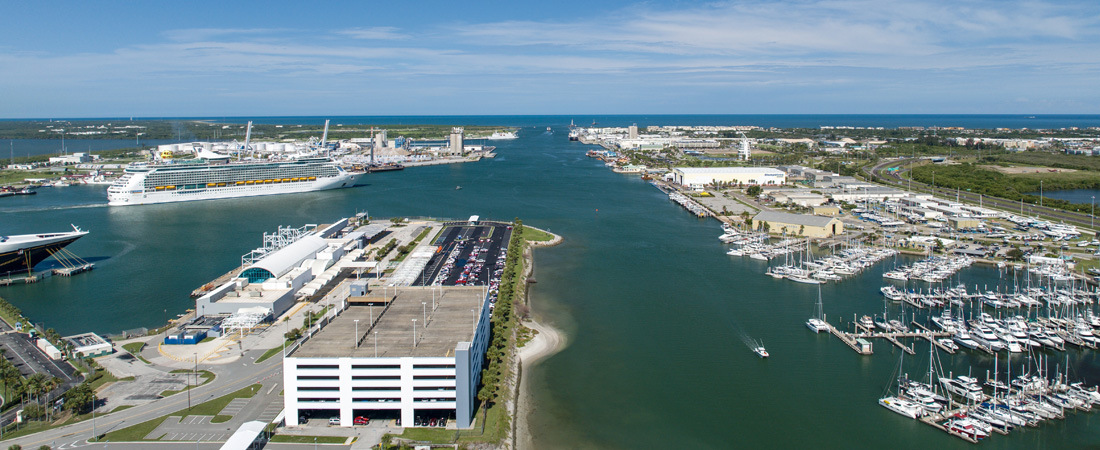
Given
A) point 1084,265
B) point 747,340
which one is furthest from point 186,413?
point 1084,265

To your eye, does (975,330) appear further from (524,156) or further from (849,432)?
(524,156)

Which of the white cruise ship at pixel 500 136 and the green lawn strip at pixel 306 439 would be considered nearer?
the green lawn strip at pixel 306 439

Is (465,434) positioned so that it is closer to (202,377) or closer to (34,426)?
(202,377)

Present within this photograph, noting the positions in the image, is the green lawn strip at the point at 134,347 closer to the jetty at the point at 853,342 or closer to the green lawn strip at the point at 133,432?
the green lawn strip at the point at 133,432

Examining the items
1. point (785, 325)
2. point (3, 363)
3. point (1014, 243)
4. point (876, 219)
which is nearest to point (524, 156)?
point (876, 219)

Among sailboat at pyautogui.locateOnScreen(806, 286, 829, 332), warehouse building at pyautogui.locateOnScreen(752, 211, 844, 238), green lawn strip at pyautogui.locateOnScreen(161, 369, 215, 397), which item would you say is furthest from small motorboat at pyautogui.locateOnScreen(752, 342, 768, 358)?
warehouse building at pyautogui.locateOnScreen(752, 211, 844, 238)

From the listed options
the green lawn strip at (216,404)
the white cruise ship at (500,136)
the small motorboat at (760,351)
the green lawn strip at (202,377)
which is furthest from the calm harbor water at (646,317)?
the white cruise ship at (500,136)

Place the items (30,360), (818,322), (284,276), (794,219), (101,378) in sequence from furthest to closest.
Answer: (794,219) < (284,276) < (818,322) < (30,360) < (101,378)
